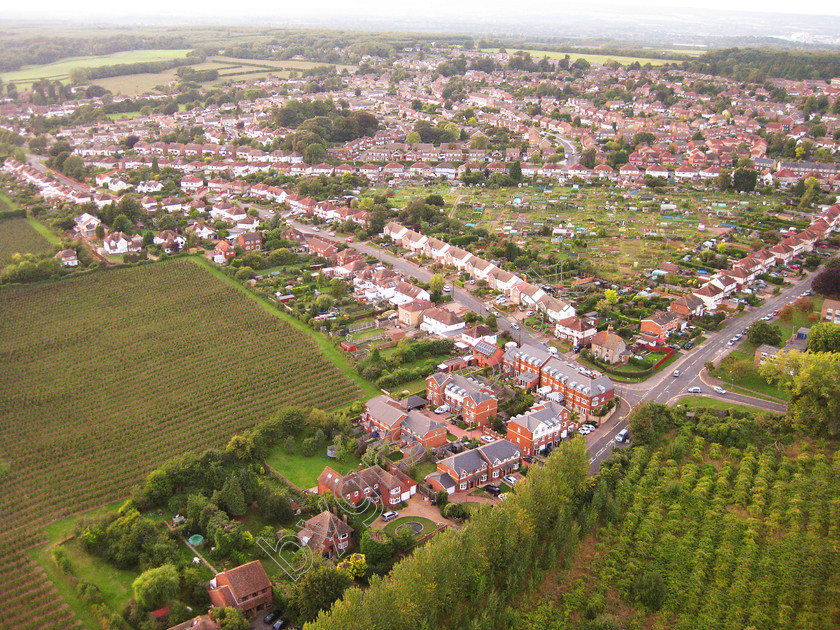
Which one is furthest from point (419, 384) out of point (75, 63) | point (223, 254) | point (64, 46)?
point (64, 46)

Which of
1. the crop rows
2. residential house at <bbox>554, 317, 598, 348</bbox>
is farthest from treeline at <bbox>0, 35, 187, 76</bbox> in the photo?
the crop rows

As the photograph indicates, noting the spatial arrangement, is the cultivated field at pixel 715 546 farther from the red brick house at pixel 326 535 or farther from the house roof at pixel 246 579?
the house roof at pixel 246 579

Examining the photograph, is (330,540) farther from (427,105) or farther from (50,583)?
(427,105)

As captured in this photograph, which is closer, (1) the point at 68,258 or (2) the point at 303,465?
(2) the point at 303,465

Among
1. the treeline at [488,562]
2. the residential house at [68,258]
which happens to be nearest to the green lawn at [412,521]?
the treeline at [488,562]

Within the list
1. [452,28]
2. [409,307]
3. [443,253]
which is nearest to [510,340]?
[409,307]

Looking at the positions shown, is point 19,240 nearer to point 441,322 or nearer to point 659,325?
point 441,322
